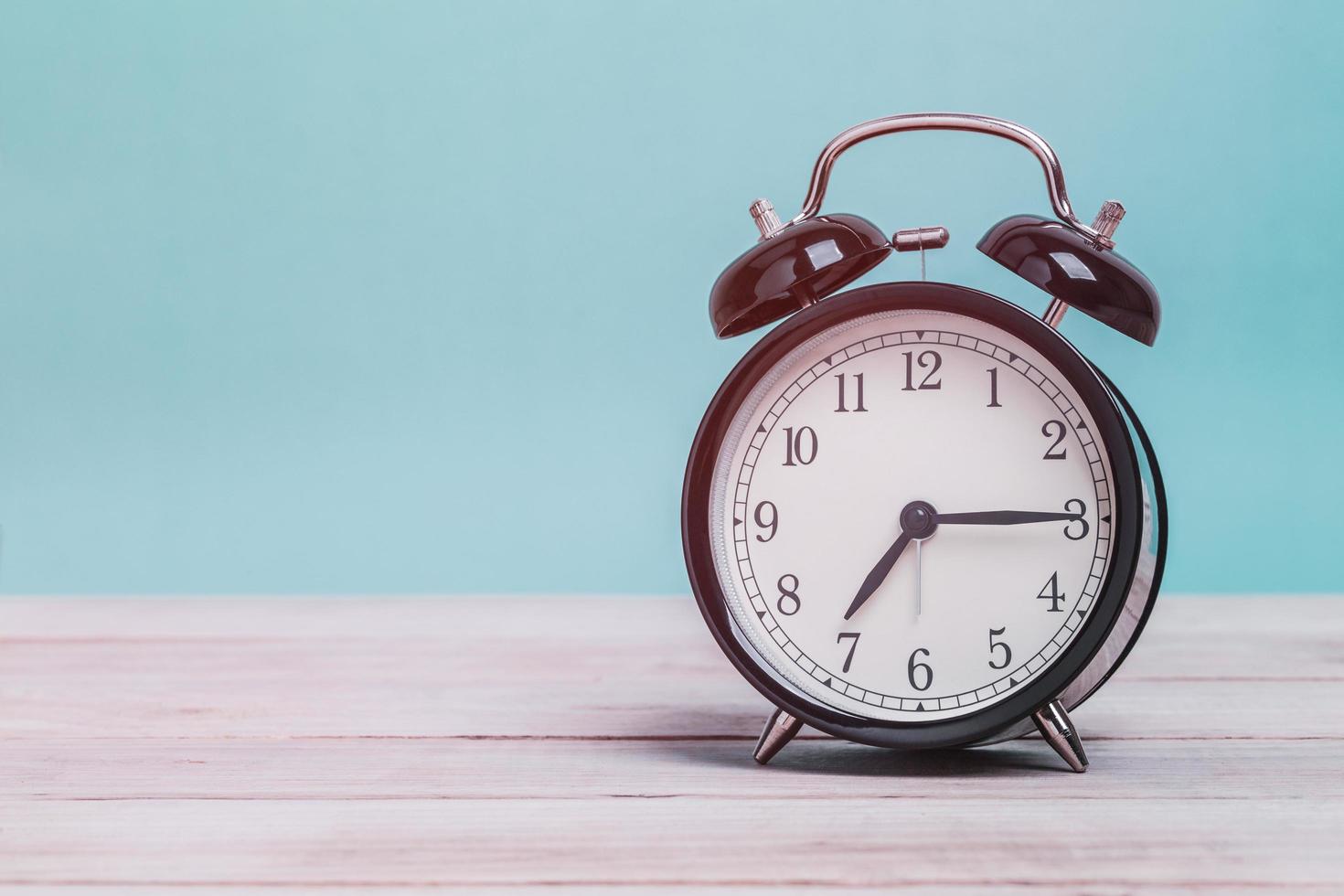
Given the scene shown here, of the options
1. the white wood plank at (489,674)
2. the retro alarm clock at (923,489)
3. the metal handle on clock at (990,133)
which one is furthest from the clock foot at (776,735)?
the metal handle on clock at (990,133)

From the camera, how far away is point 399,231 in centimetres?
194

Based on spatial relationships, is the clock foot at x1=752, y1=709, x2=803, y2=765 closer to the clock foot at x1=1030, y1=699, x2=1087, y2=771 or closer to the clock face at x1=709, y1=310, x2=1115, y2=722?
the clock face at x1=709, y1=310, x2=1115, y2=722

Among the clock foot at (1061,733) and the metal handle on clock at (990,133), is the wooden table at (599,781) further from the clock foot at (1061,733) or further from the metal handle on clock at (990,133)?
the metal handle on clock at (990,133)

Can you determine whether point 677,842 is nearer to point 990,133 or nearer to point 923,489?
point 923,489

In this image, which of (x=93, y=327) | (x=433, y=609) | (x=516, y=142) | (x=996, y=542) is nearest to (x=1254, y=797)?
Result: (x=996, y=542)

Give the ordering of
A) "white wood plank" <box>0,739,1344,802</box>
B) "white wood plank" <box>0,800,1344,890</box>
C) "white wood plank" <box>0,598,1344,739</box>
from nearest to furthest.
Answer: "white wood plank" <box>0,800,1344,890</box>
"white wood plank" <box>0,739,1344,802</box>
"white wood plank" <box>0,598,1344,739</box>

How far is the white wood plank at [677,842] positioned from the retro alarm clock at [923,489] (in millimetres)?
109

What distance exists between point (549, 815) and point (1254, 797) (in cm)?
43

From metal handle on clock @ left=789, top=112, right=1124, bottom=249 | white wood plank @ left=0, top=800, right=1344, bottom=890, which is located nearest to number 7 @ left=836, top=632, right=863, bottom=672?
white wood plank @ left=0, top=800, right=1344, bottom=890

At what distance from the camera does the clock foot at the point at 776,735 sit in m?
0.77

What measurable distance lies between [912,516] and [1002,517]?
0.20ft

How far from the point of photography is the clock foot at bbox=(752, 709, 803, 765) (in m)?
0.77

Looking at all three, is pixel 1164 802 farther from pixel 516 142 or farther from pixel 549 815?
pixel 516 142

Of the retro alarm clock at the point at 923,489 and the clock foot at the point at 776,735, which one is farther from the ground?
the retro alarm clock at the point at 923,489
